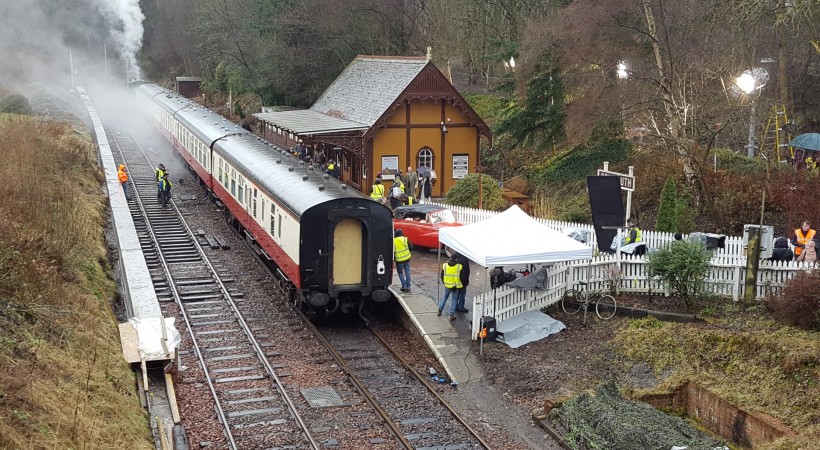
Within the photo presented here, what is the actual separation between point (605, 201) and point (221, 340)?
7.98m

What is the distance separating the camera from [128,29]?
77375 mm

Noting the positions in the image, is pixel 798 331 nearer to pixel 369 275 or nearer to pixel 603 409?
pixel 603 409

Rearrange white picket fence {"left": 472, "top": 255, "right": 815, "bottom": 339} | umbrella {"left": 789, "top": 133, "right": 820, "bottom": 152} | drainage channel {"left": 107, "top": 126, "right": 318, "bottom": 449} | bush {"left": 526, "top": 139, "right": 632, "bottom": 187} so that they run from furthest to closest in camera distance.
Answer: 1. bush {"left": 526, "top": 139, "right": 632, "bottom": 187}
2. umbrella {"left": 789, "top": 133, "right": 820, "bottom": 152}
3. white picket fence {"left": 472, "top": 255, "right": 815, "bottom": 339}
4. drainage channel {"left": 107, "top": 126, "right": 318, "bottom": 449}

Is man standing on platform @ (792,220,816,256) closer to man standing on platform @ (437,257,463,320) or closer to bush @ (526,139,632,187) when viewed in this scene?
man standing on platform @ (437,257,463,320)

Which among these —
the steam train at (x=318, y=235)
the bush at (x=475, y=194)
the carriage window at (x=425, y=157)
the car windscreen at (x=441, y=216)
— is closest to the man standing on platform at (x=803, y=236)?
the steam train at (x=318, y=235)

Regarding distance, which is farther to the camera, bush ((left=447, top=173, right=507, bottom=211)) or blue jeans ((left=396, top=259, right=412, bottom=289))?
bush ((left=447, top=173, right=507, bottom=211))

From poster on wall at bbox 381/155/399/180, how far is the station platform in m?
10.8

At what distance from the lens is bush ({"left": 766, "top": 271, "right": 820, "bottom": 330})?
13.8 metres

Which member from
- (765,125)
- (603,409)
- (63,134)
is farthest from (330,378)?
(63,134)

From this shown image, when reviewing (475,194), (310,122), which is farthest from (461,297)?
(310,122)

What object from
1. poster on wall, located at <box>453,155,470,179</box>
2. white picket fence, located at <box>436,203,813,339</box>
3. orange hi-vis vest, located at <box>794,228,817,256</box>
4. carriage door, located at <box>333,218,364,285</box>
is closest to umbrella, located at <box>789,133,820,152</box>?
orange hi-vis vest, located at <box>794,228,817,256</box>

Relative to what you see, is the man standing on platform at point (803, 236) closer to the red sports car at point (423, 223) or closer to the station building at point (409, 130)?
the red sports car at point (423, 223)

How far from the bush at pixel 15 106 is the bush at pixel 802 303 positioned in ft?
127

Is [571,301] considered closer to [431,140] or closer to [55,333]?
[55,333]
